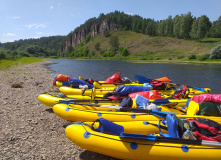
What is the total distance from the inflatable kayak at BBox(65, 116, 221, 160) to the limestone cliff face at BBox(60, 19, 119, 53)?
126 metres

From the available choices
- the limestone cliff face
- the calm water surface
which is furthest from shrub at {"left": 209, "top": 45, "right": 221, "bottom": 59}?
the limestone cliff face

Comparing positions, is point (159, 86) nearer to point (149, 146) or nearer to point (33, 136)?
point (149, 146)

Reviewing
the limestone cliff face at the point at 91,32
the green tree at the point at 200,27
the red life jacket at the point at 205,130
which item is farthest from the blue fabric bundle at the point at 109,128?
the limestone cliff face at the point at 91,32

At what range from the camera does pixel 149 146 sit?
330 centimetres

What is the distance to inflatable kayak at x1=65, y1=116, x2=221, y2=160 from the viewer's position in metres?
3.18

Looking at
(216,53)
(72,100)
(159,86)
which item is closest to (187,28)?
(216,53)

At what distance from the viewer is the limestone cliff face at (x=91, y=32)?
128 m

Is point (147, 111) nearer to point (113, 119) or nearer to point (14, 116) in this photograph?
point (113, 119)

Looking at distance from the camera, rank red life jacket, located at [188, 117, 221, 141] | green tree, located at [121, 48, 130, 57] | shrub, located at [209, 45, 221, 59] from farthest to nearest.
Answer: green tree, located at [121, 48, 130, 57]
shrub, located at [209, 45, 221, 59]
red life jacket, located at [188, 117, 221, 141]

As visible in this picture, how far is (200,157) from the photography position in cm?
315

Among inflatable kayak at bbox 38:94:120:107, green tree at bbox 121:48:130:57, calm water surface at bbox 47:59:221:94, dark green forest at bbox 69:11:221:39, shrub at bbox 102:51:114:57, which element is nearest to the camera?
inflatable kayak at bbox 38:94:120:107

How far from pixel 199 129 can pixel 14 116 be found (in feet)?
17.9

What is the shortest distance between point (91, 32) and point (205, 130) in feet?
465

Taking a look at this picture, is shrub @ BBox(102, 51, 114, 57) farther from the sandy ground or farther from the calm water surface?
the sandy ground
